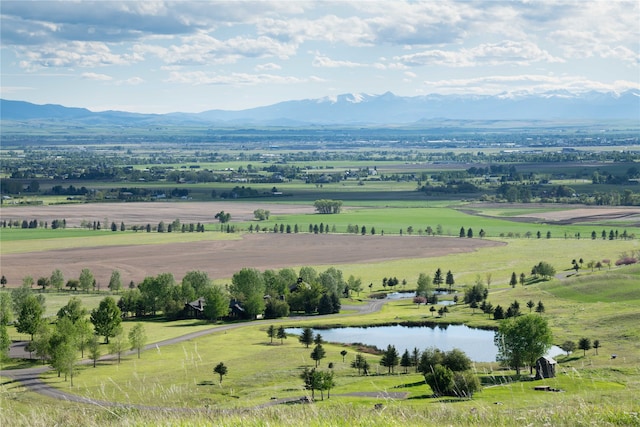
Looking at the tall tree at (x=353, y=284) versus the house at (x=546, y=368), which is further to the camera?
the tall tree at (x=353, y=284)

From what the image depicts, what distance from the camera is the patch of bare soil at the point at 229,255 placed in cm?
12088

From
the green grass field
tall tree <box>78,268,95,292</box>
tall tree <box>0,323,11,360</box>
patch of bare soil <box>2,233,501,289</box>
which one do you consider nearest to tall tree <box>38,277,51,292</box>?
patch of bare soil <box>2,233,501,289</box>

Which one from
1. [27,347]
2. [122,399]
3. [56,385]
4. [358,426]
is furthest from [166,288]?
[358,426]

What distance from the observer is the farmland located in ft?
62.1

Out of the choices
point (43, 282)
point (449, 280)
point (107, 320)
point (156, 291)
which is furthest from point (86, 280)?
point (449, 280)

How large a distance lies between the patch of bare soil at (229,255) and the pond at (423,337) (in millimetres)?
35544

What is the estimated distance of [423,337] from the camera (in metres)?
82.0

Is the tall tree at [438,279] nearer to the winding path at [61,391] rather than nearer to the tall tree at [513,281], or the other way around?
the tall tree at [513,281]

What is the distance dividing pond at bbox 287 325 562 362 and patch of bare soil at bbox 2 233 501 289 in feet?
117

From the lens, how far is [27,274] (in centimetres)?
11694

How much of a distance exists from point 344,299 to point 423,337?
26461 millimetres

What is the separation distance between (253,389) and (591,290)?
193 feet

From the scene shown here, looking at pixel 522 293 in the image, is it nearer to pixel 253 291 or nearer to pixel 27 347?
pixel 253 291

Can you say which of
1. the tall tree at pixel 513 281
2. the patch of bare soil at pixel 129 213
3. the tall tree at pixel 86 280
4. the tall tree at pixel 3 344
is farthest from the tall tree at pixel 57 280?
the tall tree at pixel 513 281
